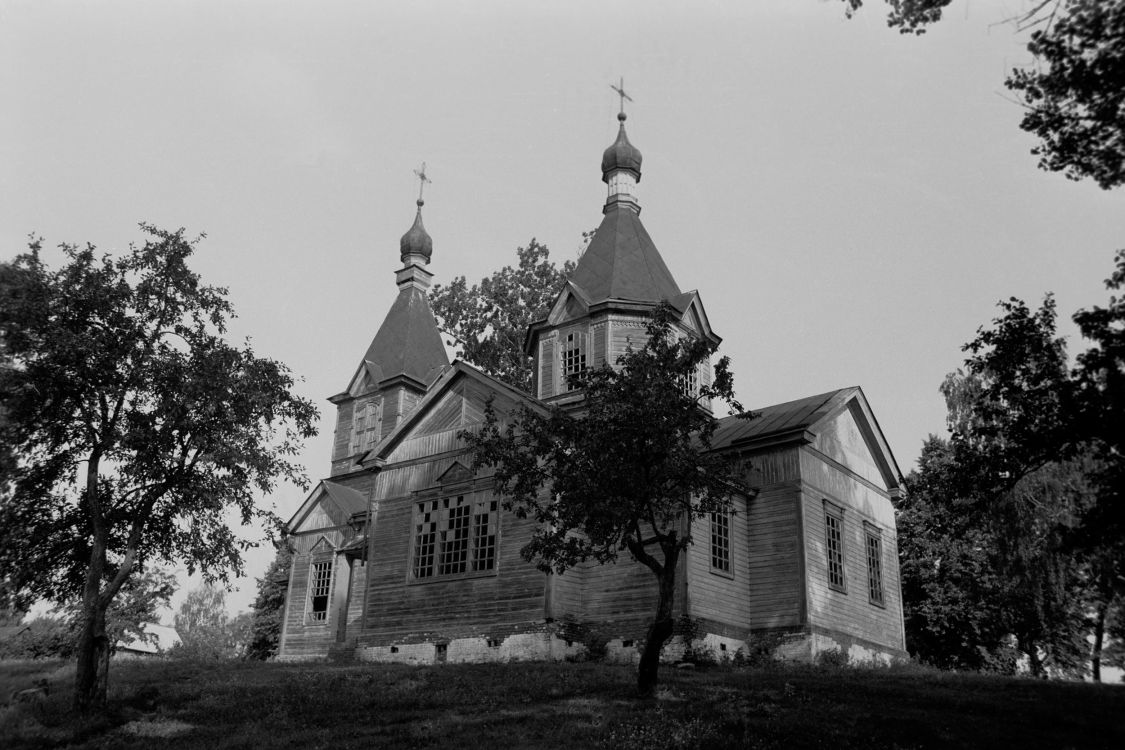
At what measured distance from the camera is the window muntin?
27.4 meters

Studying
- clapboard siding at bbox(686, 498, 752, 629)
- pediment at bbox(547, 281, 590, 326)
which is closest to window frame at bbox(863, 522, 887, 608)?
clapboard siding at bbox(686, 498, 752, 629)

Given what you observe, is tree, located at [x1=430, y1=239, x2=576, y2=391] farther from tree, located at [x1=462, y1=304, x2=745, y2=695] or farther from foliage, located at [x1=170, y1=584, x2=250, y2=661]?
foliage, located at [x1=170, y1=584, x2=250, y2=661]

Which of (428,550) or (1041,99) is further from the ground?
(1041,99)

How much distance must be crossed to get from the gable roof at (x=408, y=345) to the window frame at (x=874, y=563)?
2308 cm

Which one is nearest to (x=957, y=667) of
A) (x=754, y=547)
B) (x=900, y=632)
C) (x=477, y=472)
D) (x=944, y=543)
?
(x=944, y=543)

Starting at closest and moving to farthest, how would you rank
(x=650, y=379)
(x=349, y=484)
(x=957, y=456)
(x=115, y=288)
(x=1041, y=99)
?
(x=1041, y=99), (x=957, y=456), (x=650, y=379), (x=115, y=288), (x=349, y=484)

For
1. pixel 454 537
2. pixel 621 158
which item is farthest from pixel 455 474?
pixel 621 158

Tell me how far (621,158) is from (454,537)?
689 inches

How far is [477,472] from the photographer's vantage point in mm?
26375

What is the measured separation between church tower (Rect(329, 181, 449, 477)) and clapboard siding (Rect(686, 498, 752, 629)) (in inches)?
865

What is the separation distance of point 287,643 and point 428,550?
451 inches

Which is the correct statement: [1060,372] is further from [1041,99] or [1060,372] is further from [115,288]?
[115,288]

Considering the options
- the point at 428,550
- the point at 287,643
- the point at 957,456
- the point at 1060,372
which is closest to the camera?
the point at 1060,372

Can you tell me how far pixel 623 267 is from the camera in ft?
107
